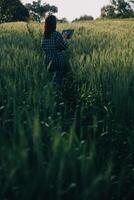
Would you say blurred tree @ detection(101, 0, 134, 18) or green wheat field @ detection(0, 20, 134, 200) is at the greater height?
green wheat field @ detection(0, 20, 134, 200)

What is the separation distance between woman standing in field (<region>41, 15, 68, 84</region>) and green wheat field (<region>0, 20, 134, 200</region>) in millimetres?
104

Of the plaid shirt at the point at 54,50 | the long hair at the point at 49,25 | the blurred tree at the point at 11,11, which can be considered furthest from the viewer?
the blurred tree at the point at 11,11

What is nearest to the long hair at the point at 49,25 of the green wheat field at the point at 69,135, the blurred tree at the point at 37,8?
the green wheat field at the point at 69,135

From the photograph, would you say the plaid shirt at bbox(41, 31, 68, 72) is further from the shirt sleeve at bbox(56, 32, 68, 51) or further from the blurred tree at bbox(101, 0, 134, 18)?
the blurred tree at bbox(101, 0, 134, 18)

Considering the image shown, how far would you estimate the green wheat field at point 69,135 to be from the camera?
1935 millimetres

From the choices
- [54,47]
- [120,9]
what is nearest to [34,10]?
[120,9]

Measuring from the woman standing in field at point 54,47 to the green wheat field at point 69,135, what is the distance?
0.10 metres

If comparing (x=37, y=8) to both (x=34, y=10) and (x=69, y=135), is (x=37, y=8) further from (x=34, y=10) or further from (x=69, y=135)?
(x=69, y=135)

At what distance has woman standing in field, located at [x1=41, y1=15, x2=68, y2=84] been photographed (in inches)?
221

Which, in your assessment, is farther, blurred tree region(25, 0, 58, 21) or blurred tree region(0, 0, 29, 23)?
blurred tree region(25, 0, 58, 21)

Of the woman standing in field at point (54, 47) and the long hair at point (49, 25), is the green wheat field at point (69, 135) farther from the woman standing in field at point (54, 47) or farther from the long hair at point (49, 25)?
the long hair at point (49, 25)

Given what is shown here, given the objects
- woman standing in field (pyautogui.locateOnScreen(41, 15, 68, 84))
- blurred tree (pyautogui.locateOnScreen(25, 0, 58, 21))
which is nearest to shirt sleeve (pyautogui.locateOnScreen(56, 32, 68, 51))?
woman standing in field (pyautogui.locateOnScreen(41, 15, 68, 84))

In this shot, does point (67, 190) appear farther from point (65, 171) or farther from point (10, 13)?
point (10, 13)

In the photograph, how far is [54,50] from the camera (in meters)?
5.71
